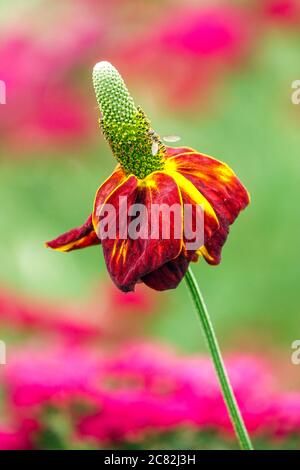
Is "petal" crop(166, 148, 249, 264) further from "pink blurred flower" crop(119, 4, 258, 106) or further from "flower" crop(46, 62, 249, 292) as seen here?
"pink blurred flower" crop(119, 4, 258, 106)

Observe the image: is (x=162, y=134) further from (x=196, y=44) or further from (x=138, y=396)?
A: (x=138, y=396)

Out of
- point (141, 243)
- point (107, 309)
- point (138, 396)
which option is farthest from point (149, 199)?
point (107, 309)

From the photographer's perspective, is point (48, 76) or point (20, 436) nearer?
point (20, 436)

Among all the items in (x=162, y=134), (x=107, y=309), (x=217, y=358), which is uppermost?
(x=162, y=134)

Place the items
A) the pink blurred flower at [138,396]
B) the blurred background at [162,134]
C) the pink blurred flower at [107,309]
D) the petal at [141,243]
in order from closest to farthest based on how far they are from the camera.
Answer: the petal at [141,243] < the pink blurred flower at [138,396] < the pink blurred flower at [107,309] < the blurred background at [162,134]

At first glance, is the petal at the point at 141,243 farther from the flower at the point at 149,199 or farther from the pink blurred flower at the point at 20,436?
the pink blurred flower at the point at 20,436

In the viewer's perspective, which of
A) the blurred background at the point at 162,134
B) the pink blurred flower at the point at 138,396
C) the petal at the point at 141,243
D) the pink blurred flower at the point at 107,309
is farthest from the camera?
the blurred background at the point at 162,134

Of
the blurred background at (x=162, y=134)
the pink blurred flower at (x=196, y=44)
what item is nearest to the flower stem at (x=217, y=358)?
the blurred background at (x=162, y=134)
